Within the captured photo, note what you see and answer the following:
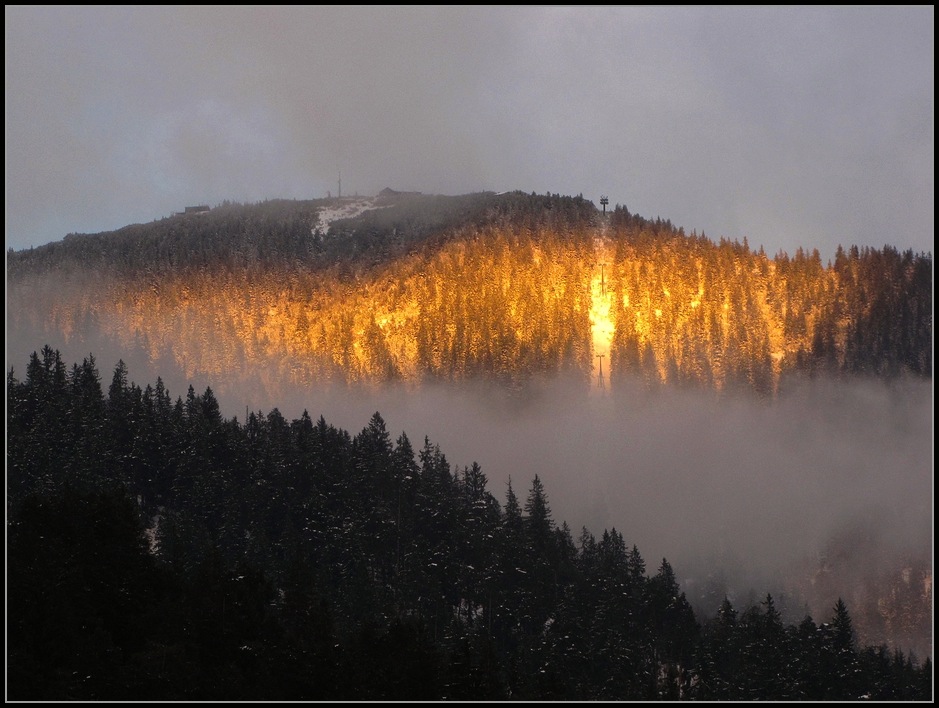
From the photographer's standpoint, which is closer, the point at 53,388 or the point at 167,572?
the point at 167,572

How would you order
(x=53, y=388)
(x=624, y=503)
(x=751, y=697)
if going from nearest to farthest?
(x=751, y=697), (x=53, y=388), (x=624, y=503)

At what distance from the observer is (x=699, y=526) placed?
156750mm

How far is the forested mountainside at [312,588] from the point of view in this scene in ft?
203

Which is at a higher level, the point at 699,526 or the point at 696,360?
the point at 696,360

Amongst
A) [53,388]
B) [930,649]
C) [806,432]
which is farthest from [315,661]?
[806,432]

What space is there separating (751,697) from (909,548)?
71740 mm

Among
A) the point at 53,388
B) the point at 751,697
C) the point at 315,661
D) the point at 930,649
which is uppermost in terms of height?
the point at 53,388

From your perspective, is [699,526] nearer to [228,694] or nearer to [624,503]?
[624,503]

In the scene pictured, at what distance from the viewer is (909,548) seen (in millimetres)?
151875

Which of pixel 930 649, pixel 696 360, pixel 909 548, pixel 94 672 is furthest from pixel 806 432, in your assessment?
pixel 94 672

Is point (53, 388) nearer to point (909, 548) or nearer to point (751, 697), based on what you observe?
point (751, 697)

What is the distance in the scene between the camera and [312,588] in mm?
82625

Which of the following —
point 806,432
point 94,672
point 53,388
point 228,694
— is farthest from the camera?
point 806,432

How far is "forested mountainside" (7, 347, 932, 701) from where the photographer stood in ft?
203
